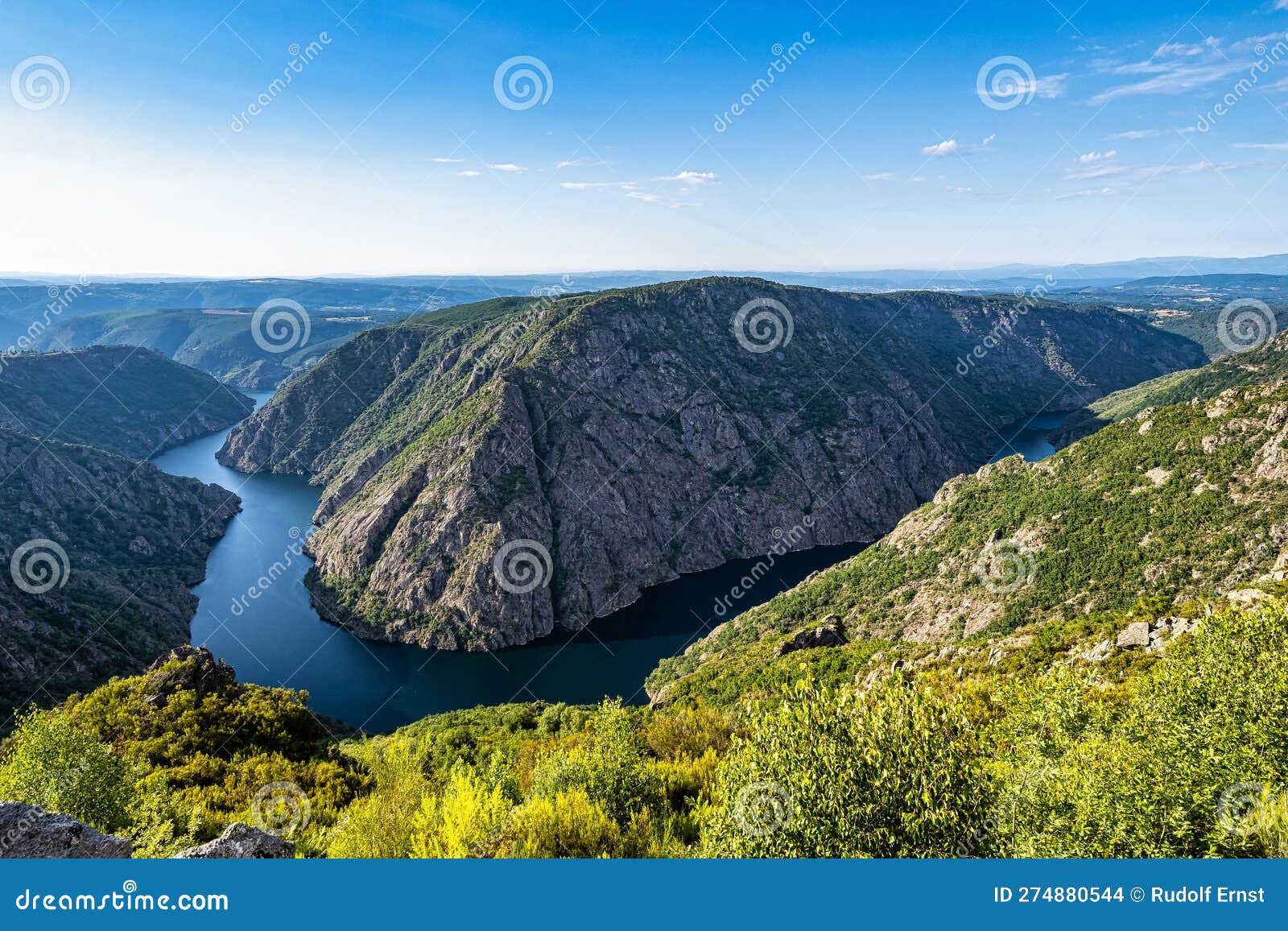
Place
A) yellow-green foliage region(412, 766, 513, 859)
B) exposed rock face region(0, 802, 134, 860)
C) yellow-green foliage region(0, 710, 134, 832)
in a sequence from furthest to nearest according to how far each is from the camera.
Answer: yellow-green foliage region(0, 710, 134, 832), yellow-green foliage region(412, 766, 513, 859), exposed rock face region(0, 802, 134, 860)

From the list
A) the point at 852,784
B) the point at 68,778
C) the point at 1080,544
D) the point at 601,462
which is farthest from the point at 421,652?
the point at 852,784

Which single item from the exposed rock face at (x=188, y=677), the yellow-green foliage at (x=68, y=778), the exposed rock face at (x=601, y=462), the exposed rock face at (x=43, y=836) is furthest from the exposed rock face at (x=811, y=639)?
the exposed rock face at (x=43, y=836)

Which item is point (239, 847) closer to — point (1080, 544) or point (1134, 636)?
point (1134, 636)

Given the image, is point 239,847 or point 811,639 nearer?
point 239,847

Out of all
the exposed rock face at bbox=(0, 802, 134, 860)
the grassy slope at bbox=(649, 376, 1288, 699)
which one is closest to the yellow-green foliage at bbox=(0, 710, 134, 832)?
the exposed rock face at bbox=(0, 802, 134, 860)

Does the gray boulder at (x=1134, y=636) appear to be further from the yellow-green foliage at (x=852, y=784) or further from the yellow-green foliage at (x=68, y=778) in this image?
the yellow-green foliage at (x=68, y=778)

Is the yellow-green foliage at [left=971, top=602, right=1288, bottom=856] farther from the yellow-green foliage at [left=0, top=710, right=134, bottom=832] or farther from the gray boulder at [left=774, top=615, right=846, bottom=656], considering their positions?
the gray boulder at [left=774, top=615, right=846, bottom=656]

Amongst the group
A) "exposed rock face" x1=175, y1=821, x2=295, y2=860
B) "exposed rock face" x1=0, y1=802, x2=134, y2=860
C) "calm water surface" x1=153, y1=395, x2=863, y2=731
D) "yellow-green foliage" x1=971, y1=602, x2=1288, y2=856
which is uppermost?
"exposed rock face" x1=0, y1=802, x2=134, y2=860
